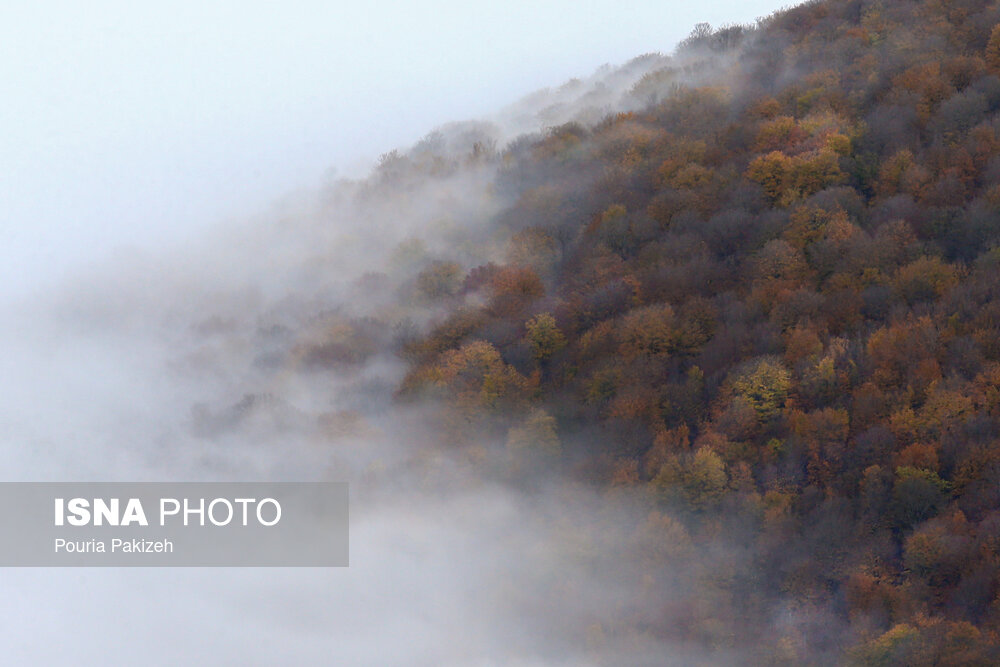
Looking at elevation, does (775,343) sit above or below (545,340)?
below

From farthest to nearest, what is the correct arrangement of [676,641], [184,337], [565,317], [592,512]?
[184,337], [565,317], [592,512], [676,641]

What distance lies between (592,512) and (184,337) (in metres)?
106

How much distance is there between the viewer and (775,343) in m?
70.5

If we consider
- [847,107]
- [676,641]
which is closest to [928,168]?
[847,107]

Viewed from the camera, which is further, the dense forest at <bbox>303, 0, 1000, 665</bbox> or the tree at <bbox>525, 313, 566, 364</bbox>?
the tree at <bbox>525, 313, 566, 364</bbox>

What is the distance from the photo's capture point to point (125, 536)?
92750 mm

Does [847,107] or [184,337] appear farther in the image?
[184,337]

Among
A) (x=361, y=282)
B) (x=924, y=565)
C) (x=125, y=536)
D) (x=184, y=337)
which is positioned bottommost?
(x=924, y=565)

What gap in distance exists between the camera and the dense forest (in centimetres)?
5619

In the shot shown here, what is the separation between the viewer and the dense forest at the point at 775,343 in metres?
56.2

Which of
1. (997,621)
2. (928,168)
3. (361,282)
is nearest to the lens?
(997,621)

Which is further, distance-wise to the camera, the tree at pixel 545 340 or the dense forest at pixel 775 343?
the tree at pixel 545 340

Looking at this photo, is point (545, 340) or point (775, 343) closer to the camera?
point (775, 343)

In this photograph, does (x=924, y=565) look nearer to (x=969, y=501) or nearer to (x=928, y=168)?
(x=969, y=501)
